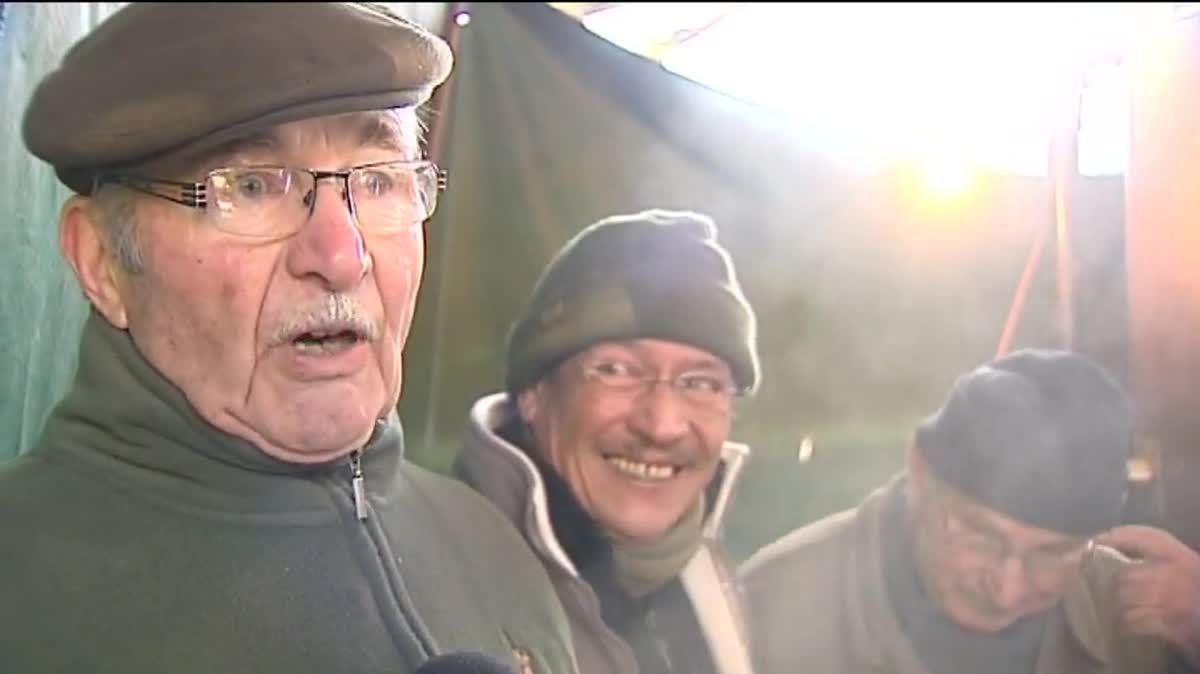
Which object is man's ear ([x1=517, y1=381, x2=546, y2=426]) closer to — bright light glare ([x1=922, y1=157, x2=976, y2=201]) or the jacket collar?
the jacket collar

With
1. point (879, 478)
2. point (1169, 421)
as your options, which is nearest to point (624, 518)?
point (879, 478)

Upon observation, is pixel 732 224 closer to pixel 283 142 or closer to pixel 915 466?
pixel 915 466

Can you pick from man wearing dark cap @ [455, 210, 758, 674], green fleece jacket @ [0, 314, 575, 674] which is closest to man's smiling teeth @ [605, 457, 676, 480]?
man wearing dark cap @ [455, 210, 758, 674]

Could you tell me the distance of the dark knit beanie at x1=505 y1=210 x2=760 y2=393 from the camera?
102cm

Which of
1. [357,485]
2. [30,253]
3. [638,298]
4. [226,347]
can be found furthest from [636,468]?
[30,253]

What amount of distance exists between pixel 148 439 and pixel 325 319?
0.44 feet

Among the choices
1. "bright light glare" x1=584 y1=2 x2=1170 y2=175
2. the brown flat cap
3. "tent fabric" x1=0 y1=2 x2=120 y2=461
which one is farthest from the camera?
"bright light glare" x1=584 y1=2 x2=1170 y2=175

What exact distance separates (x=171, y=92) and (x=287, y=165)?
74mm

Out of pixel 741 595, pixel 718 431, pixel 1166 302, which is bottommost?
pixel 741 595

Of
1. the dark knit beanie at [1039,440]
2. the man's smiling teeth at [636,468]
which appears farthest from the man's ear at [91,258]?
the dark knit beanie at [1039,440]

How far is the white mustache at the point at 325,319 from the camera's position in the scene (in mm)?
796

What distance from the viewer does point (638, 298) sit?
3.33 ft

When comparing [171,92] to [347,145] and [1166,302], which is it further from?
[1166,302]

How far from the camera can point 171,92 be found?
29.6 inches
